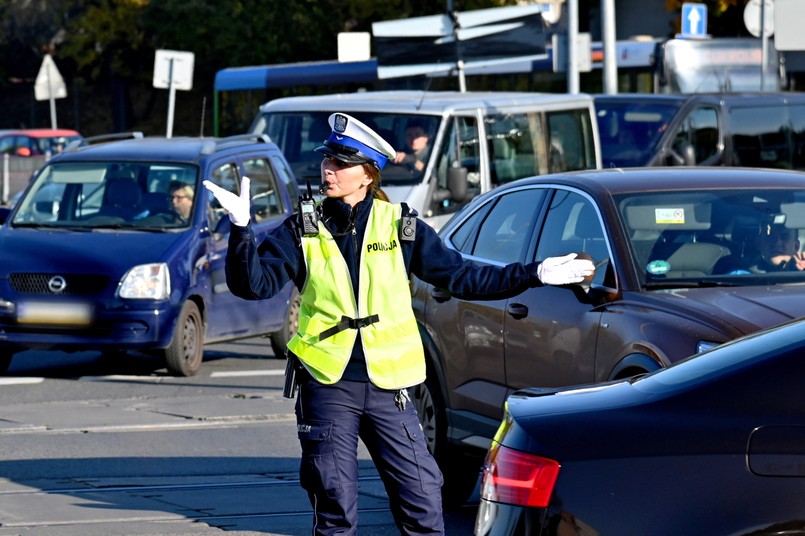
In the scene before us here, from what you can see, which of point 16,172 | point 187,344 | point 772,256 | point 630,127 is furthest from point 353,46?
point 16,172

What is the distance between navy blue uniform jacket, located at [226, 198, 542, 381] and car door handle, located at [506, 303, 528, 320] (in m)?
1.61

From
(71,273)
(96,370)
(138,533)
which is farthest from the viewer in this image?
(96,370)

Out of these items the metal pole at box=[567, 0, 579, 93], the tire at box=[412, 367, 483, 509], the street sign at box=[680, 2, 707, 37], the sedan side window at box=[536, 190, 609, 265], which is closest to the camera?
the sedan side window at box=[536, 190, 609, 265]

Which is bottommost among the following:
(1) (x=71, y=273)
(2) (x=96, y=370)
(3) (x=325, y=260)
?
(2) (x=96, y=370)

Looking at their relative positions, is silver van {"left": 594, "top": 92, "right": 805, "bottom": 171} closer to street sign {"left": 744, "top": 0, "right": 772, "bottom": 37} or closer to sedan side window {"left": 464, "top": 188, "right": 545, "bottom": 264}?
street sign {"left": 744, "top": 0, "right": 772, "bottom": 37}

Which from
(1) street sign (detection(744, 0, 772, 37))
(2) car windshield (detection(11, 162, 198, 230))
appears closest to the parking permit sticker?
(2) car windshield (detection(11, 162, 198, 230))

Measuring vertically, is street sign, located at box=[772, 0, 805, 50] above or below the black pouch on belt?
above

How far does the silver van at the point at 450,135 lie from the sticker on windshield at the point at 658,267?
8.19 m

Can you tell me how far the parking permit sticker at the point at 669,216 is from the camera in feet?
23.8

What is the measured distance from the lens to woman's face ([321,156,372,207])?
17.8 ft

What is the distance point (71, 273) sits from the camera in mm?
12523

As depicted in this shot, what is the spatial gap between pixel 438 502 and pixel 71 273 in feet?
24.7

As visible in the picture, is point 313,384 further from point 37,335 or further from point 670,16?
point 670,16

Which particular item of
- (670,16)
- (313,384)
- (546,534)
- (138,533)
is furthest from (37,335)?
(670,16)
